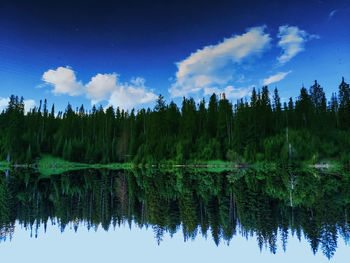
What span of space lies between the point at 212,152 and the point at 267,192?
4734 centimetres

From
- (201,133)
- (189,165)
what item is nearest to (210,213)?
(189,165)

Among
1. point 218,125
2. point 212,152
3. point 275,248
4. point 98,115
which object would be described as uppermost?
point 98,115

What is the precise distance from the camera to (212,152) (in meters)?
67.8

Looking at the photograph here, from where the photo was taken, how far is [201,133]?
77562 mm

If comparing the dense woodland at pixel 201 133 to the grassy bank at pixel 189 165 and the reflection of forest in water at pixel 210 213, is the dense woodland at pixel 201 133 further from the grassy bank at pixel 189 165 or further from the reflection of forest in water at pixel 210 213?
the reflection of forest in water at pixel 210 213

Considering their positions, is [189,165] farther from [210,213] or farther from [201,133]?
[210,213]

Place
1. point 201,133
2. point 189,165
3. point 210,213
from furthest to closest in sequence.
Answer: point 201,133, point 189,165, point 210,213

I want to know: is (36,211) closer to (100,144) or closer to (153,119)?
(153,119)

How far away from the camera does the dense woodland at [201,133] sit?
56219 millimetres

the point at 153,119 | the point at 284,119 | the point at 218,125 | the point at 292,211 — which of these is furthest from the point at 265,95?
the point at 292,211

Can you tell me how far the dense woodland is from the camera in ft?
184

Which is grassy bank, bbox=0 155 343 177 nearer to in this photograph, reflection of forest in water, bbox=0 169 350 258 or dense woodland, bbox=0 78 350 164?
dense woodland, bbox=0 78 350 164

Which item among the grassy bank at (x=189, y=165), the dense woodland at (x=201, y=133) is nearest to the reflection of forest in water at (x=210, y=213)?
the grassy bank at (x=189, y=165)

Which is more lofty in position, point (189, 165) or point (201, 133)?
point (201, 133)
